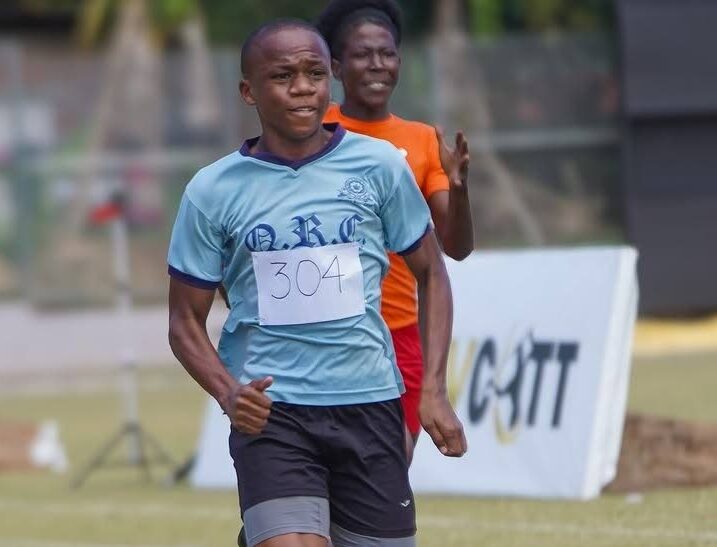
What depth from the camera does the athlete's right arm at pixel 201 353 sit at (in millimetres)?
5660

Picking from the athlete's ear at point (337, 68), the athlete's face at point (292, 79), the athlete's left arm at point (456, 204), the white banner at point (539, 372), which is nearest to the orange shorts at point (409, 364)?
the athlete's left arm at point (456, 204)

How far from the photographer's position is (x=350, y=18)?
308 inches

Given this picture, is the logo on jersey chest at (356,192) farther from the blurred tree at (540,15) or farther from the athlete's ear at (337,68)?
the blurred tree at (540,15)

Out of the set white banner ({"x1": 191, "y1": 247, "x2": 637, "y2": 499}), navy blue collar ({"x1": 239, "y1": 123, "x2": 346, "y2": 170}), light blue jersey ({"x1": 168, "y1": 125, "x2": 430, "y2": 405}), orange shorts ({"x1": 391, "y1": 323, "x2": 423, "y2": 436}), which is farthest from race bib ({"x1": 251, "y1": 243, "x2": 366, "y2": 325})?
white banner ({"x1": 191, "y1": 247, "x2": 637, "y2": 499})

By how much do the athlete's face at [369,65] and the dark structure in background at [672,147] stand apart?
17.1 meters

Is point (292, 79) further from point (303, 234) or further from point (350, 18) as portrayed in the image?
point (350, 18)

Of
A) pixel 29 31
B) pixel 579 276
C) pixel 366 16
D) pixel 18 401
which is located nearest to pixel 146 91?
pixel 18 401

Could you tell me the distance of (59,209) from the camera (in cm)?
2448

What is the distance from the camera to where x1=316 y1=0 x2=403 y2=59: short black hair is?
307 inches

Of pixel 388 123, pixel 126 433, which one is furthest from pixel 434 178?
pixel 126 433

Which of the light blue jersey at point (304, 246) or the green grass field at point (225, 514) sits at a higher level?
the light blue jersey at point (304, 246)

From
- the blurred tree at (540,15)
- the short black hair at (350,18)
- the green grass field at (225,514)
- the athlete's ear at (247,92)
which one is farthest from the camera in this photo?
the blurred tree at (540,15)

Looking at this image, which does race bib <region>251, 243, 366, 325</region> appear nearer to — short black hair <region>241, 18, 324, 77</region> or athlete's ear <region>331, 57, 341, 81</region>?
short black hair <region>241, 18, 324, 77</region>

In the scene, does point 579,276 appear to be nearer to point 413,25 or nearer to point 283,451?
point 283,451
